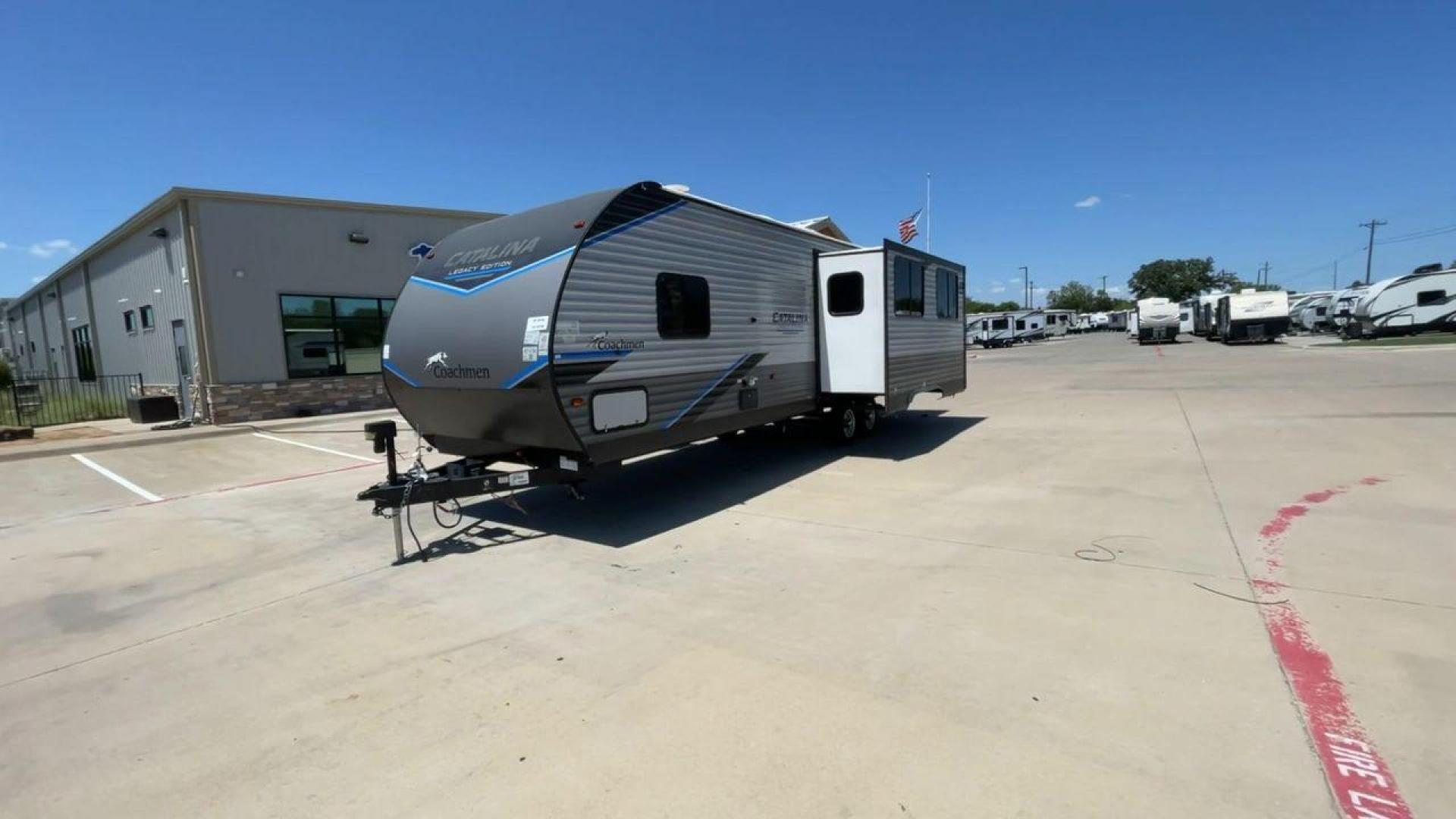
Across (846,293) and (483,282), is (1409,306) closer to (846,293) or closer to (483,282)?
(846,293)

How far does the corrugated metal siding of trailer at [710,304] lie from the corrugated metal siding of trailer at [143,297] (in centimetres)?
1493

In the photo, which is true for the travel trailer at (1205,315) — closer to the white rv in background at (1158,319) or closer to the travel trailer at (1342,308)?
the white rv in background at (1158,319)

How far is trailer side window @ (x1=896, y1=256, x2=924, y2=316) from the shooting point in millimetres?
10023

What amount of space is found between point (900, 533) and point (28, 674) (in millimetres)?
6007

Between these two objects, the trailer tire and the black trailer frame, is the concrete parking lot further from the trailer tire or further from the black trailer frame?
the trailer tire

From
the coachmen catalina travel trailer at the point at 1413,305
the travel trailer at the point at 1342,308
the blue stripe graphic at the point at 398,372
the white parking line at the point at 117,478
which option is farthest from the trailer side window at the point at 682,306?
the travel trailer at the point at 1342,308

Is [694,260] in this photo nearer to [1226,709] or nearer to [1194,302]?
[1226,709]

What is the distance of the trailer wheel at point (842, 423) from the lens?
10586 millimetres

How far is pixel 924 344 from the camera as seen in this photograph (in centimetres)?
1116

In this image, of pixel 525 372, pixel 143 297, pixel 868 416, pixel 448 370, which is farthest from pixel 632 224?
pixel 143 297

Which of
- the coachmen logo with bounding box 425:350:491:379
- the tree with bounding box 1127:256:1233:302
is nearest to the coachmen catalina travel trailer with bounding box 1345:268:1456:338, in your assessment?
the coachmen logo with bounding box 425:350:491:379

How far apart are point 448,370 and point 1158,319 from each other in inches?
1909

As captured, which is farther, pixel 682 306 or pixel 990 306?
pixel 990 306

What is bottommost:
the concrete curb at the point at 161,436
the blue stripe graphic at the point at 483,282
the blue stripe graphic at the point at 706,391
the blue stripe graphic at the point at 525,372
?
the concrete curb at the point at 161,436
